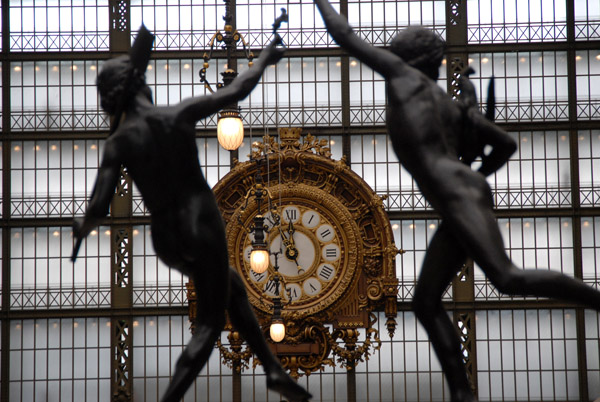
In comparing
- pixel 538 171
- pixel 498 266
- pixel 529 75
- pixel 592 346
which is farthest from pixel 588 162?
pixel 498 266

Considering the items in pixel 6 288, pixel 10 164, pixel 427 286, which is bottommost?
pixel 427 286

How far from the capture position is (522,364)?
31.5 metres

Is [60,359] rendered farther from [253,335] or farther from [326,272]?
[253,335]

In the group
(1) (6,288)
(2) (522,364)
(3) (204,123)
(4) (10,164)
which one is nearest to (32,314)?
(1) (6,288)

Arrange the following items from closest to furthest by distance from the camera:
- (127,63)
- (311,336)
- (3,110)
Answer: (127,63) < (311,336) < (3,110)

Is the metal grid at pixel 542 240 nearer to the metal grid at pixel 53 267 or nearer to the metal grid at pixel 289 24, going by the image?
the metal grid at pixel 289 24

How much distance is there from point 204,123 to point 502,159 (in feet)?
82.7

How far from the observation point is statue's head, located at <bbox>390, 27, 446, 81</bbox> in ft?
22.7

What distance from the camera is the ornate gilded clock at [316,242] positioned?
3030 cm

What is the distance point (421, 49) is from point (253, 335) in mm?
1873

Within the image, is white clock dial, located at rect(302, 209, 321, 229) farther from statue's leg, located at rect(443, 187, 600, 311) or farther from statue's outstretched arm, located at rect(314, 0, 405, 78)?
statue's leg, located at rect(443, 187, 600, 311)

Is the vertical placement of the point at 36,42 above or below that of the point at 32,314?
above

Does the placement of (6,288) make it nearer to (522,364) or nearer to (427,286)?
(522,364)

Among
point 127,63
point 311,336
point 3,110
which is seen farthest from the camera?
point 3,110
